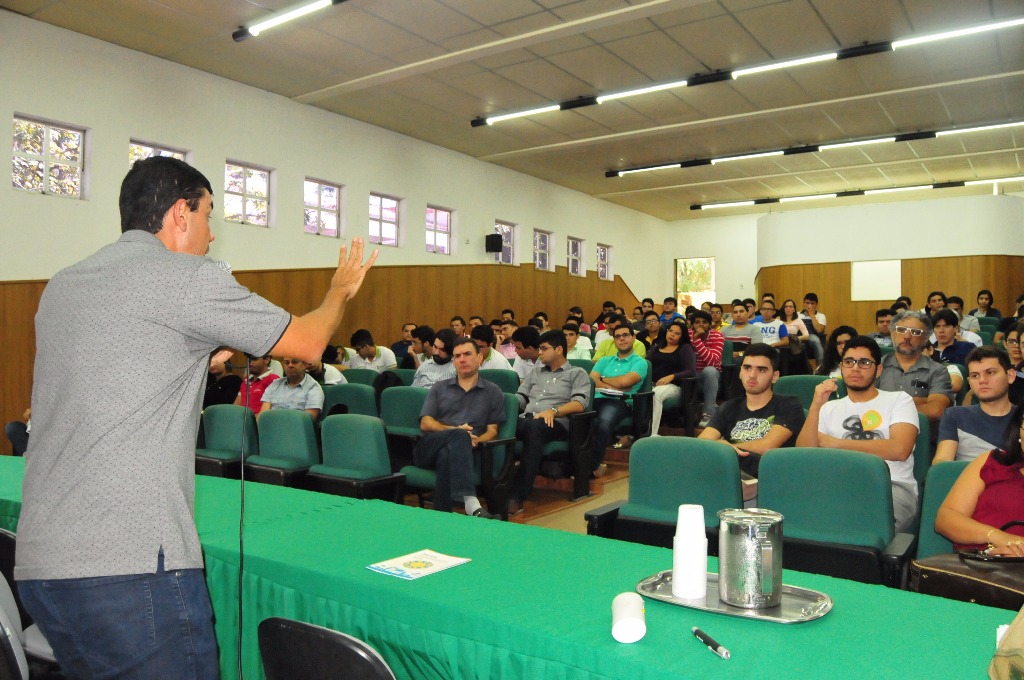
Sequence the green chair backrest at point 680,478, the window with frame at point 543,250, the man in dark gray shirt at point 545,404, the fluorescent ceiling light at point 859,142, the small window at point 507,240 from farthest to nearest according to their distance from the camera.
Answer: the window with frame at point 543,250 → the small window at point 507,240 → the fluorescent ceiling light at point 859,142 → the man in dark gray shirt at point 545,404 → the green chair backrest at point 680,478

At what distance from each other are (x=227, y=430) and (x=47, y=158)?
426 cm

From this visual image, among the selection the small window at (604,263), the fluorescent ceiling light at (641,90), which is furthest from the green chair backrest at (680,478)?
the small window at (604,263)

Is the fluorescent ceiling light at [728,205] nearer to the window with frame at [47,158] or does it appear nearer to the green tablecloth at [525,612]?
the window with frame at [47,158]

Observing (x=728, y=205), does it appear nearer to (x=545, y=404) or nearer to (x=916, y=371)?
A: (x=545, y=404)

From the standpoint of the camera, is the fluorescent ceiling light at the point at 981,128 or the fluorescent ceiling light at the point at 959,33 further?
the fluorescent ceiling light at the point at 981,128

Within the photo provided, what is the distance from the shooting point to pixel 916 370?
15.0 feet

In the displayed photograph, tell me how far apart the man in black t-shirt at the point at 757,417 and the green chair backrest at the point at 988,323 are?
23.8ft

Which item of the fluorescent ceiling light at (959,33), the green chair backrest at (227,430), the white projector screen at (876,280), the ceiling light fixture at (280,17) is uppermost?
the fluorescent ceiling light at (959,33)

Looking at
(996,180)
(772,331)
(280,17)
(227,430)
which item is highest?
(996,180)

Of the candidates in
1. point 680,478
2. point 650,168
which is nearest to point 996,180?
point 650,168

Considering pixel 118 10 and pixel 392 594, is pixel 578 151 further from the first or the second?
pixel 392 594

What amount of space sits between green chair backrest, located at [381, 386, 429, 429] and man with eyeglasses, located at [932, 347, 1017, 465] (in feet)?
10.2

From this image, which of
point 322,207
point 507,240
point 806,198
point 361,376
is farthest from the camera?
point 806,198

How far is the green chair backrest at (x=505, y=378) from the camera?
20.8 feet
